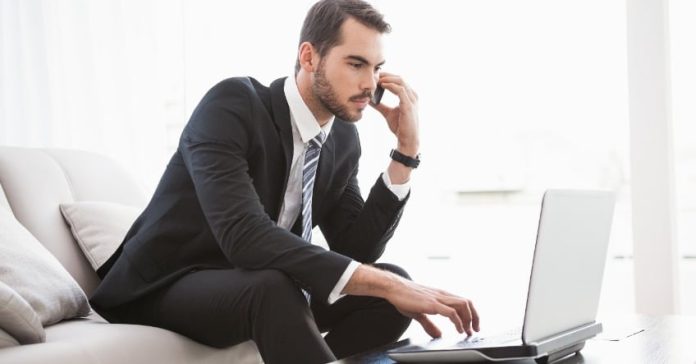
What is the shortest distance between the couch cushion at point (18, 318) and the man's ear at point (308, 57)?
0.88 metres

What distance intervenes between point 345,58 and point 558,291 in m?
0.89

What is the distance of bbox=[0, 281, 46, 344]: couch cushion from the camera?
5.24 feet

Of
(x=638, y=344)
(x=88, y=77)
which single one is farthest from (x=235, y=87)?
(x=88, y=77)

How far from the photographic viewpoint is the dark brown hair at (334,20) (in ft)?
6.83

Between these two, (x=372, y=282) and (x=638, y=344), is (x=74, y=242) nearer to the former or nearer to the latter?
(x=372, y=282)

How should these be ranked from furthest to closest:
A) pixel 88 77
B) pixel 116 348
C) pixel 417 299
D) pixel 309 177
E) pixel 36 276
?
pixel 88 77
pixel 309 177
pixel 36 276
pixel 116 348
pixel 417 299

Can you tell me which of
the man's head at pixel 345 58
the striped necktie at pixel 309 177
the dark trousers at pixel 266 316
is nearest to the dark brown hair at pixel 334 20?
the man's head at pixel 345 58

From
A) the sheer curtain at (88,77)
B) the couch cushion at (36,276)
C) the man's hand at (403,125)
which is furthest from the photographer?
the sheer curtain at (88,77)

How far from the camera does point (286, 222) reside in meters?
2.07

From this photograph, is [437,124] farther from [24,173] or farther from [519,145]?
[24,173]

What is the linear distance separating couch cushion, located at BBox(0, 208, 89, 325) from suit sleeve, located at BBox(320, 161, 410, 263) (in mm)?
674

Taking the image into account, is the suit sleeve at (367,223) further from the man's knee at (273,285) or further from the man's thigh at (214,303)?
the man's knee at (273,285)

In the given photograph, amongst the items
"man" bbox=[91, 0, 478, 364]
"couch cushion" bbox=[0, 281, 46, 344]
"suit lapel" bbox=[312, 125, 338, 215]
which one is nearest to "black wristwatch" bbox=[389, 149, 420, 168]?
"man" bbox=[91, 0, 478, 364]

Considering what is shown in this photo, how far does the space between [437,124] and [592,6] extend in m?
0.86
